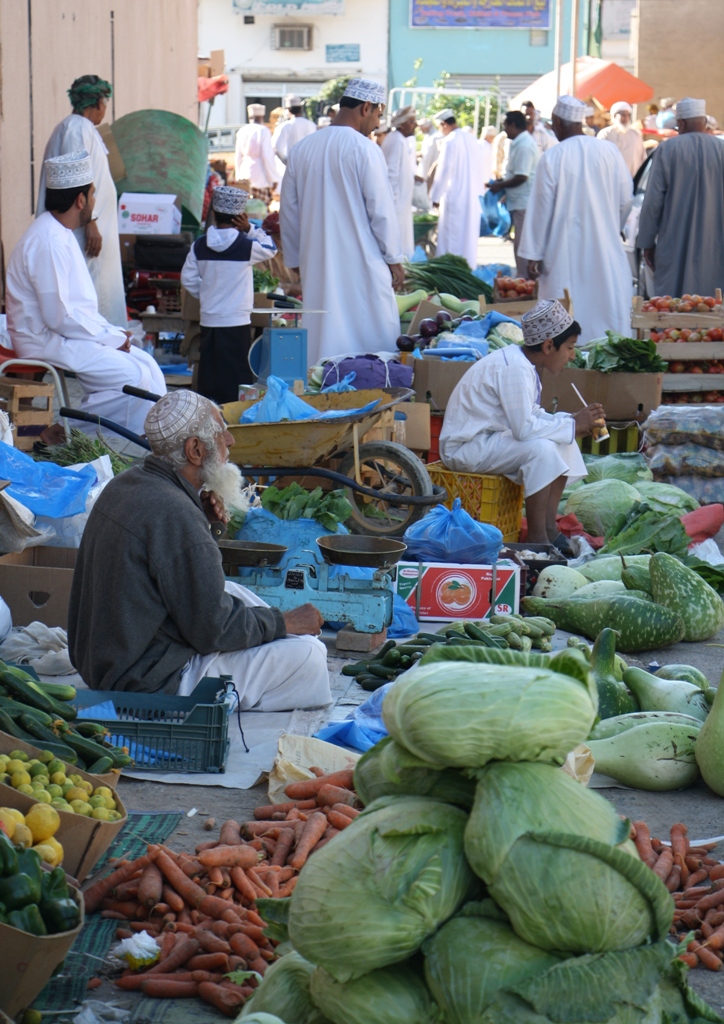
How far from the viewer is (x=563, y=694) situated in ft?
6.99

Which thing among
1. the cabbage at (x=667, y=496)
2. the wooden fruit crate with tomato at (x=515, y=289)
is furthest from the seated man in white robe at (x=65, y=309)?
the wooden fruit crate with tomato at (x=515, y=289)

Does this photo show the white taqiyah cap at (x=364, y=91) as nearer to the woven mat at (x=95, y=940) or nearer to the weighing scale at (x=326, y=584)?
the weighing scale at (x=326, y=584)

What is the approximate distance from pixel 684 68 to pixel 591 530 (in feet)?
78.1

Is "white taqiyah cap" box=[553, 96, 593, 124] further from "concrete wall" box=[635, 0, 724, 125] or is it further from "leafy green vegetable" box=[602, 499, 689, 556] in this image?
"concrete wall" box=[635, 0, 724, 125]

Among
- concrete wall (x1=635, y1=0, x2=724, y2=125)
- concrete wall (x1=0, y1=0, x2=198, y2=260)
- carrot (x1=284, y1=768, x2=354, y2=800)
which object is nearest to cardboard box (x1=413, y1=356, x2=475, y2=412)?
concrete wall (x1=0, y1=0, x2=198, y2=260)

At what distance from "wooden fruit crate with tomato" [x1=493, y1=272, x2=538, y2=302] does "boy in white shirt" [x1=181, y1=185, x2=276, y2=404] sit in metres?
2.68

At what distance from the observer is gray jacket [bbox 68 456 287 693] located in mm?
4055

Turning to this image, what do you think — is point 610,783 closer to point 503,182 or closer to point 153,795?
point 153,795

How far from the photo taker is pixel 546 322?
676cm

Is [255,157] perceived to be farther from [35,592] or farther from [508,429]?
[35,592]

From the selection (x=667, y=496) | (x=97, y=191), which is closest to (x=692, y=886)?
(x=667, y=496)

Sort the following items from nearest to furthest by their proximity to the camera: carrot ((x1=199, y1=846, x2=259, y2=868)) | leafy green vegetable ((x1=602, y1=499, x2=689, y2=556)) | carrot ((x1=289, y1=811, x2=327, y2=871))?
1. carrot ((x1=199, y1=846, x2=259, y2=868))
2. carrot ((x1=289, y1=811, x2=327, y2=871))
3. leafy green vegetable ((x1=602, y1=499, x2=689, y2=556))

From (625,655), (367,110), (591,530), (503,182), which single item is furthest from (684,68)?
(625,655)

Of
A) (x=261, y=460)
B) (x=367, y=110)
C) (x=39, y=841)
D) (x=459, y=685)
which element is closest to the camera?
(x=459, y=685)
